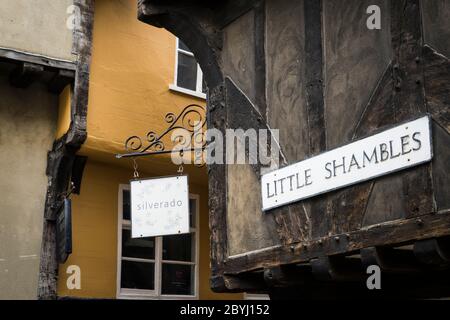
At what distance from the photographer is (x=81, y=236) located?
10.7 m

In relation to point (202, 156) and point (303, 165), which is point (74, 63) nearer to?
point (202, 156)

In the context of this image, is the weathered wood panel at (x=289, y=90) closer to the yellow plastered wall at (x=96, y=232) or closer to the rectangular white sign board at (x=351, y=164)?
the rectangular white sign board at (x=351, y=164)

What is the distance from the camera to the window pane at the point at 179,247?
37.7 feet

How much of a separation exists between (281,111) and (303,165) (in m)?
0.64

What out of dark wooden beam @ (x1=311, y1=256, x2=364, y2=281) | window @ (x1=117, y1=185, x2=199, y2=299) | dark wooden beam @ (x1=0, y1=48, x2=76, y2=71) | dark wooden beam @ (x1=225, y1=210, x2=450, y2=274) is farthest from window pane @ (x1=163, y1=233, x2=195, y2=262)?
dark wooden beam @ (x1=311, y1=256, x2=364, y2=281)

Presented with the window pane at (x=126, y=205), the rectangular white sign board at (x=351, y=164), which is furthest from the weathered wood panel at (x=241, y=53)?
the window pane at (x=126, y=205)

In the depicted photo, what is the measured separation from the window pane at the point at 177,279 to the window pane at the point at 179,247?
0.12 metres

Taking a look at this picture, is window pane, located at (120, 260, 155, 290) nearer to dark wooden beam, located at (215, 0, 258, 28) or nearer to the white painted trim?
the white painted trim

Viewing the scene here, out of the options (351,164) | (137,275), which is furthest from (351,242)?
(137,275)

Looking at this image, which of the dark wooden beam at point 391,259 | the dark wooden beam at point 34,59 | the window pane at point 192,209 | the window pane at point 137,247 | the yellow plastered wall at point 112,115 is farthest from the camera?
the window pane at point 192,209

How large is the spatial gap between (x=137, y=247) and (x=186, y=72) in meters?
2.60

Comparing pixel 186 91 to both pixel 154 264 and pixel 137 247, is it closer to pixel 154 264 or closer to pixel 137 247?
pixel 137 247

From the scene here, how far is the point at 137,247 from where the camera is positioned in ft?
36.9
